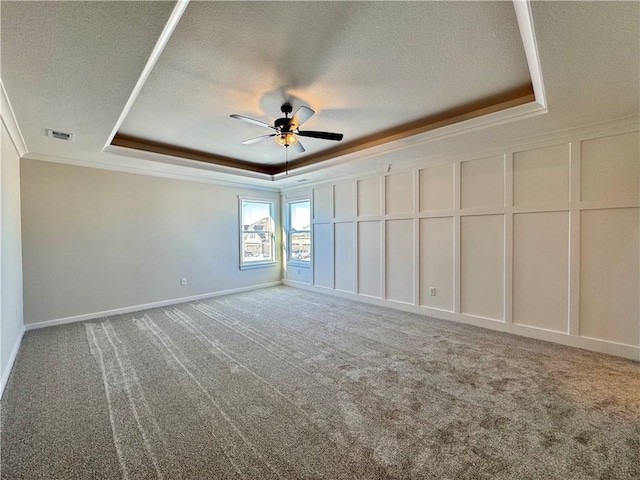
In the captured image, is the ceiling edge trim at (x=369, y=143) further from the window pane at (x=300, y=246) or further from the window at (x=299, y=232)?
the window pane at (x=300, y=246)

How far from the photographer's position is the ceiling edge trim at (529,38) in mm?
1477

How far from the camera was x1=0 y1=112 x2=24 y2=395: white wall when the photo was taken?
2535 millimetres

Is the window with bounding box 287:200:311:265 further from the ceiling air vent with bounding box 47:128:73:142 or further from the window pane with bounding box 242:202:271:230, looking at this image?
the ceiling air vent with bounding box 47:128:73:142

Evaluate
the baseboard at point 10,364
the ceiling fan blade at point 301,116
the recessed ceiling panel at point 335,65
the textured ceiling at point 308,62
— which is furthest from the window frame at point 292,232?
the baseboard at point 10,364

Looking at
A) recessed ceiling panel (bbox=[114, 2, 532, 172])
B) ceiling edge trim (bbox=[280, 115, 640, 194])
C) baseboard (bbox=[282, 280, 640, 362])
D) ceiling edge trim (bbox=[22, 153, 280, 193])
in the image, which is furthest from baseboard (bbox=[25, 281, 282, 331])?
ceiling edge trim (bbox=[280, 115, 640, 194])

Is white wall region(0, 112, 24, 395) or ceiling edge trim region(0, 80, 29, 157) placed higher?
ceiling edge trim region(0, 80, 29, 157)

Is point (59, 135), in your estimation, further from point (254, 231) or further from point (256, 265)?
point (256, 265)

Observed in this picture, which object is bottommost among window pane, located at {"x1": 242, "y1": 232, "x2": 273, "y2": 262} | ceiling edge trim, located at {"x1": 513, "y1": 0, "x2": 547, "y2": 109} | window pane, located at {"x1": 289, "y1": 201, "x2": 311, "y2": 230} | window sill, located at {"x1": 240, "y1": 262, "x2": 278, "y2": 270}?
window sill, located at {"x1": 240, "y1": 262, "x2": 278, "y2": 270}

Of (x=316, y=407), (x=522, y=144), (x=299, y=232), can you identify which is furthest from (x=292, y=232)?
(x=316, y=407)

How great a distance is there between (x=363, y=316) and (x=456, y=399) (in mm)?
2207

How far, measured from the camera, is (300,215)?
669 cm

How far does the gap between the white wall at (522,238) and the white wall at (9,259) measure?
4.64 metres

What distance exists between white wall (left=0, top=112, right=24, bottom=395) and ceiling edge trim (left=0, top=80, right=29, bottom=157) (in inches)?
1.3

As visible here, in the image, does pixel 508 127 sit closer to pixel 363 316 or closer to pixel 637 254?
pixel 637 254
